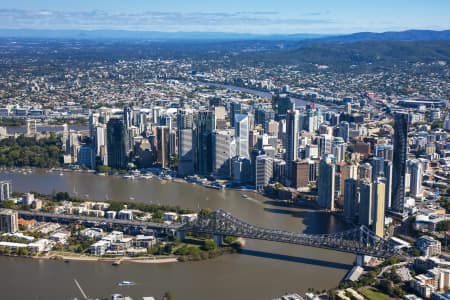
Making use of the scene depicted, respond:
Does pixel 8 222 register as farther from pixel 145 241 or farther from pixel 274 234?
pixel 274 234

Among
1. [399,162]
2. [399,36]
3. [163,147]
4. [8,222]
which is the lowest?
[8,222]

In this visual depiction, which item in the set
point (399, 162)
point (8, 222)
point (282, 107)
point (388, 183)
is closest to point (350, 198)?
point (388, 183)

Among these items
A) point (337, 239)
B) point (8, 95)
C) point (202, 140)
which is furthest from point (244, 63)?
point (337, 239)

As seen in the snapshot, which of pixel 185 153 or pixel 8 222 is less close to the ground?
pixel 185 153

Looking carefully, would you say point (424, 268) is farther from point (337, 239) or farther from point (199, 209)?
point (199, 209)

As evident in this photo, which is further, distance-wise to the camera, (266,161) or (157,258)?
(266,161)

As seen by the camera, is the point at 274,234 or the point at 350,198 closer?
the point at 274,234
